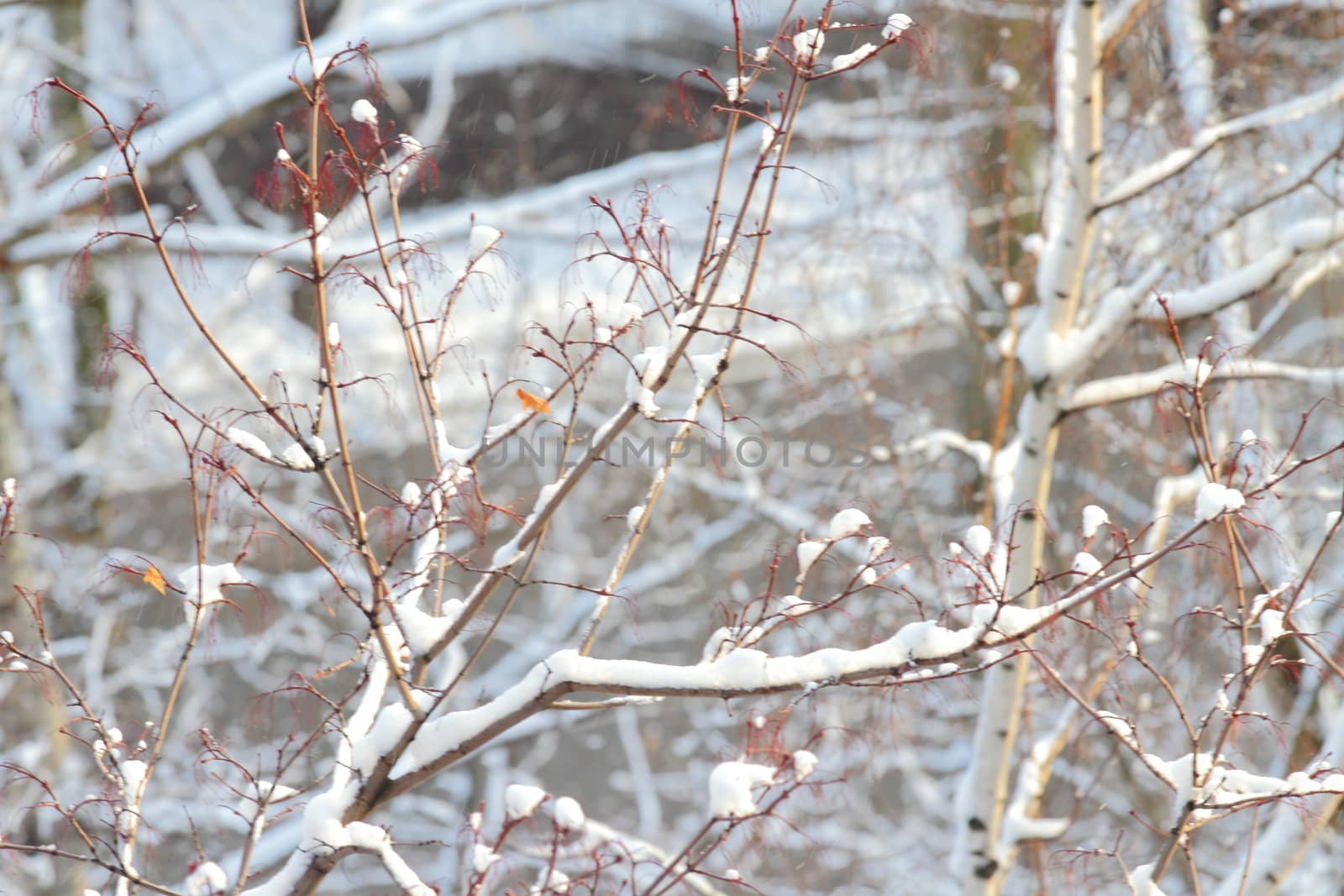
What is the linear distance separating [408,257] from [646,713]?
5.43 meters

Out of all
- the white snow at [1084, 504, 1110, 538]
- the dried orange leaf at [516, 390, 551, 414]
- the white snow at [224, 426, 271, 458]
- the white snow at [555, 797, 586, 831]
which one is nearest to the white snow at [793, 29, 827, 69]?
the dried orange leaf at [516, 390, 551, 414]

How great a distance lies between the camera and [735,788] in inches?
53.4

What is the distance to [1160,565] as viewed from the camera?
4465 millimetres

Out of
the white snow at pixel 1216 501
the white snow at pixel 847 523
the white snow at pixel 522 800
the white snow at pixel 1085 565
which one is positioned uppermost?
the white snow at pixel 847 523

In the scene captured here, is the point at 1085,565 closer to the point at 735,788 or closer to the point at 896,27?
the point at 735,788

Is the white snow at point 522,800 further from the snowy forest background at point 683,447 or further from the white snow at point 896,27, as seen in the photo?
the white snow at point 896,27

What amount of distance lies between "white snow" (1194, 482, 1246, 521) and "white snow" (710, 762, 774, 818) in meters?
0.61

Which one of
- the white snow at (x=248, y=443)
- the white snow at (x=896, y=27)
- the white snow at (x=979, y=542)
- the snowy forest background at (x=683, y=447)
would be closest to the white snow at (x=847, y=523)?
the snowy forest background at (x=683, y=447)

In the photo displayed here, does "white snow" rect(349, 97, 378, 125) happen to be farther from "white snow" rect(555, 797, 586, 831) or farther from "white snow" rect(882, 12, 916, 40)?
"white snow" rect(555, 797, 586, 831)

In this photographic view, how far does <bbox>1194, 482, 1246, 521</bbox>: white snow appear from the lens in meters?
1.35

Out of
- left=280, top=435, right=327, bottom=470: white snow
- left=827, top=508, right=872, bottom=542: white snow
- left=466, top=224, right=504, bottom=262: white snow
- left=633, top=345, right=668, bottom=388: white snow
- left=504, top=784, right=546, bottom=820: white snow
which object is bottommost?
left=504, top=784, right=546, bottom=820: white snow

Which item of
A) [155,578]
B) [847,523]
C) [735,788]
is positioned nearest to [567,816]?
[735,788]

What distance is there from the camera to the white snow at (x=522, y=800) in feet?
4.89

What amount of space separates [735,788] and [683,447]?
164 centimetres
